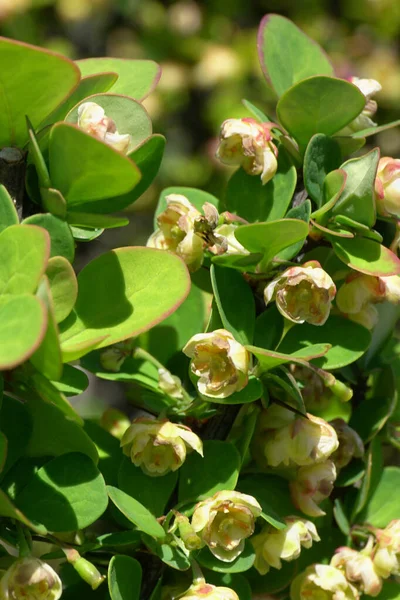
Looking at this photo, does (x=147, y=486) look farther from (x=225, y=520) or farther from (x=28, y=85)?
(x=28, y=85)

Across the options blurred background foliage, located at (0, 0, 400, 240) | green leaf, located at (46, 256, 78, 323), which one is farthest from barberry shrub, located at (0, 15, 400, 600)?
blurred background foliage, located at (0, 0, 400, 240)

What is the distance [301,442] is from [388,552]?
5.5 inches

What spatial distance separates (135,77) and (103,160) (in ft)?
0.61

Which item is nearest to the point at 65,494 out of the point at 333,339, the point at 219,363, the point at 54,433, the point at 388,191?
the point at 54,433

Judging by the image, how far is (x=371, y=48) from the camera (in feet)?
9.02

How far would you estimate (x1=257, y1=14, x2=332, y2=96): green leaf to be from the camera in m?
0.77

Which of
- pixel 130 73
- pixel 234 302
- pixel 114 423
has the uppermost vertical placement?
pixel 130 73

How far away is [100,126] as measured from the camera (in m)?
0.60

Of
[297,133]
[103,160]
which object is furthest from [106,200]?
[297,133]

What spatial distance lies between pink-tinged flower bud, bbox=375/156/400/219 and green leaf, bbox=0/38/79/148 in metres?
0.28

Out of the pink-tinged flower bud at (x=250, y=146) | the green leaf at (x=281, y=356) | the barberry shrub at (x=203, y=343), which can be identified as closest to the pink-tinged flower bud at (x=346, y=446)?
the barberry shrub at (x=203, y=343)

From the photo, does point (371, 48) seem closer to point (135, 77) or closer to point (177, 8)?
point (177, 8)

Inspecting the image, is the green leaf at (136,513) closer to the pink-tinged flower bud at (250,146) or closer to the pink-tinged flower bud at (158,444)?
the pink-tinged flower bud at (158,444)

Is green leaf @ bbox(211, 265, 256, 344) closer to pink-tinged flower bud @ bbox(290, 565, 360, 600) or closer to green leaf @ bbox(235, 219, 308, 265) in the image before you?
green leaf @ bbox(235, 219, 308, 265)
